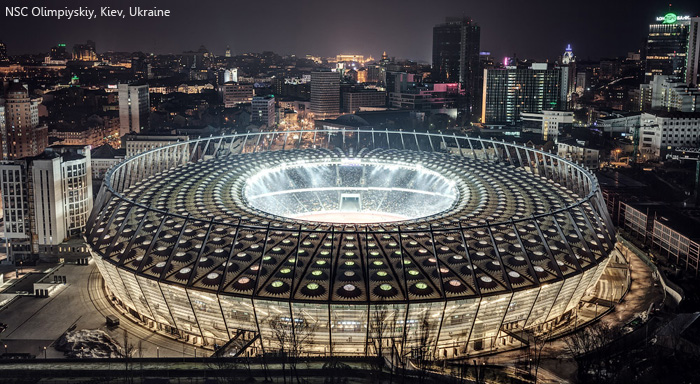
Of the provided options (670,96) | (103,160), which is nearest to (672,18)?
(670,96)

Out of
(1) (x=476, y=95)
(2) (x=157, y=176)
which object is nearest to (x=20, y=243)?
(2) (x=157, y=176)

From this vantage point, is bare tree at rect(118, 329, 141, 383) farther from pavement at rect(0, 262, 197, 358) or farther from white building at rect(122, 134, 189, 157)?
white building at rect(122, 134, 189, 157)

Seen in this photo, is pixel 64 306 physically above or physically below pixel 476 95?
below

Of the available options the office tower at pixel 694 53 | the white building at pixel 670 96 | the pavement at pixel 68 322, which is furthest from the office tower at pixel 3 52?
the office tower at pixel 694 53

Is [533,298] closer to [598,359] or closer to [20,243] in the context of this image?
[598,359]

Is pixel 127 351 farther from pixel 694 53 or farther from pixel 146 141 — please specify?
pixel 694 53

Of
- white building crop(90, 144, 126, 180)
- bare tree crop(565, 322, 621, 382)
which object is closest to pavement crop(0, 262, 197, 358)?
bare tree crop(565, 322, 621, 382)
